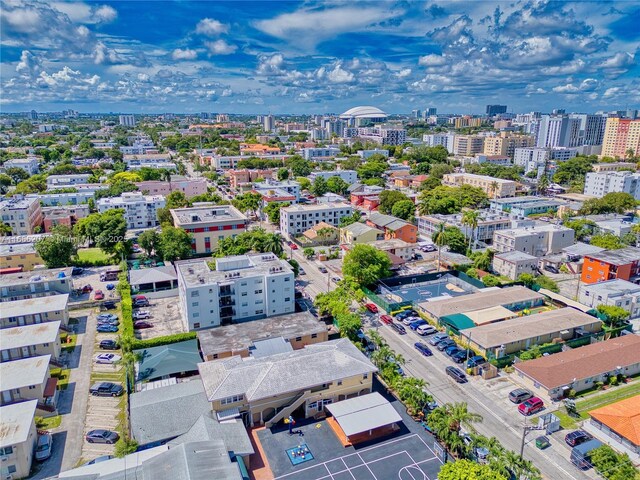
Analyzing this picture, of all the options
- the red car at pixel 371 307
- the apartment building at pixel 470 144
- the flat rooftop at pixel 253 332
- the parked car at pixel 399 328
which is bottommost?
the parked car at pixel 399 328

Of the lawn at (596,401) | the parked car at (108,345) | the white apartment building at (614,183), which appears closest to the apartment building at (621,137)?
the white apartment building at (614,183)

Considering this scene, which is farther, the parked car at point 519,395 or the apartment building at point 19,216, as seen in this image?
the apartment building at point 19,216

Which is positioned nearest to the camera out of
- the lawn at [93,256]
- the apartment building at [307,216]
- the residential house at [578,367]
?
the residential house at [578,367]

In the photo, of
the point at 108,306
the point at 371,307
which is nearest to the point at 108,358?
the point at 108,306

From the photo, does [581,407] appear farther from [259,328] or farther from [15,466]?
[15,466]

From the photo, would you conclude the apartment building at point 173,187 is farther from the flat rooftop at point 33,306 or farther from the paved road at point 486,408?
the paved road at point 486,408

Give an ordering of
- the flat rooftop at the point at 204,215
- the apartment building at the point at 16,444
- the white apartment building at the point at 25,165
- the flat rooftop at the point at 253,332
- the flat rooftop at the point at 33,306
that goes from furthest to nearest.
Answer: the white apartment building at the point at 25,165, the flat rooftop at the point at 204,215, the flat rooftop at the point at 33,306, the flat rooftop at the point at 253,332, the apartment building at the point at 16,444

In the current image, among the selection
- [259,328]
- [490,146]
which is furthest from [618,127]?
[259,328]

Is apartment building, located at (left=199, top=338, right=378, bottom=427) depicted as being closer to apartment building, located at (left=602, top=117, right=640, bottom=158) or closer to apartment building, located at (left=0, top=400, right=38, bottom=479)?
apartment building, located at (left=0, top=400, right=38, bottom=479)
